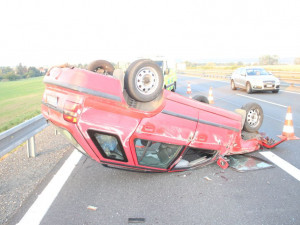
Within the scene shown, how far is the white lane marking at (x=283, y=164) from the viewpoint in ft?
13.9

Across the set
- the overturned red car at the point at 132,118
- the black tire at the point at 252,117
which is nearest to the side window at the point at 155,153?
the overturned red car at the point at 132,118

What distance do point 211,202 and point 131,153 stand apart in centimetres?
120

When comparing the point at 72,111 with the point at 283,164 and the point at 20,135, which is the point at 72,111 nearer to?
the point at 20,135

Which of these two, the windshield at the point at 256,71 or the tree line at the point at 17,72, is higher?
the windshield at the point at 256,71

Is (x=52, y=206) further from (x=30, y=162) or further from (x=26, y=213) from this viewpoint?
(x=30, y=162)

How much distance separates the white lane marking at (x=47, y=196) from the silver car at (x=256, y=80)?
13.6m

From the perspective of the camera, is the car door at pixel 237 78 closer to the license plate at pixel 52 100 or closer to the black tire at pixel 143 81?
the black tire at pixel 143 81

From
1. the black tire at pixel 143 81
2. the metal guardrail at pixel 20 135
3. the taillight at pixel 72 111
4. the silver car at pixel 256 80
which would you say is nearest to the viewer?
the taillight at pixel 72 111

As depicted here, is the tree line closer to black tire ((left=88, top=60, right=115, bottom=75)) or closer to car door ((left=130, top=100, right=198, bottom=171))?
black tire ((left=88, top=60, right=115, bottom=75))

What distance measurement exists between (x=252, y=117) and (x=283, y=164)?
1407mm

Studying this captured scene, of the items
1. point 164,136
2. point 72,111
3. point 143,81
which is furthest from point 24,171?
point 143,81

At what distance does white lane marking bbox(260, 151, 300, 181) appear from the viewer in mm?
4244

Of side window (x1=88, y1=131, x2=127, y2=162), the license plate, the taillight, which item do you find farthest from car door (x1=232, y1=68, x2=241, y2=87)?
the taillight

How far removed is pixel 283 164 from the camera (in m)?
→ 4.64
